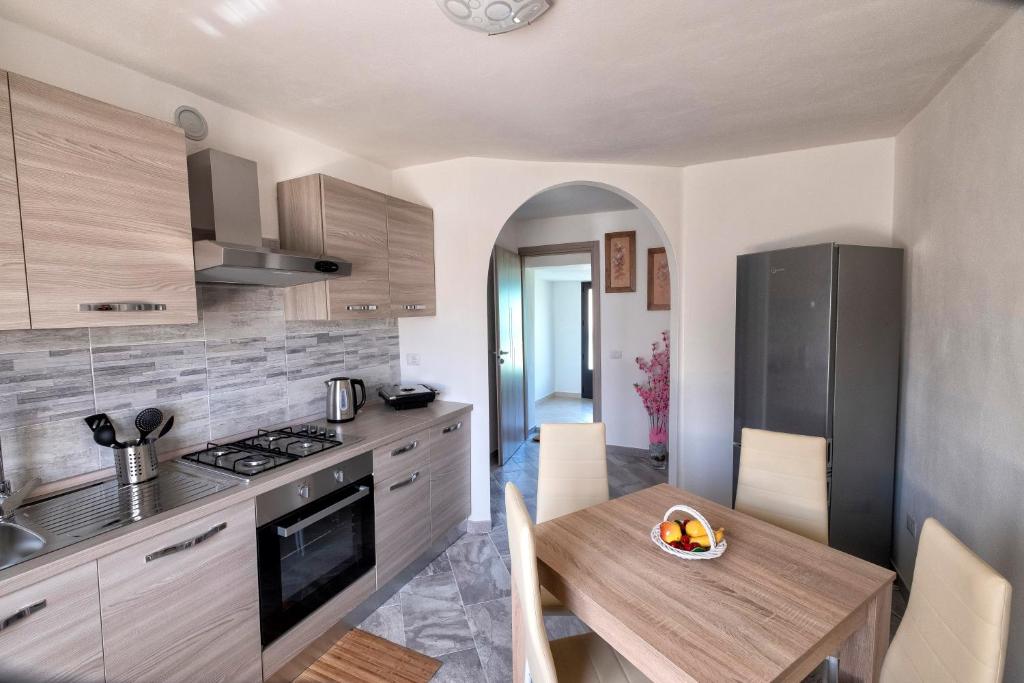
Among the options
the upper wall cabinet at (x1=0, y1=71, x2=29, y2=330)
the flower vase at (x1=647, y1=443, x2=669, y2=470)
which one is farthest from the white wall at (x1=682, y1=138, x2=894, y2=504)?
the upper wall cabinet at (x1=0, y1=71, x2=29, y2=330)

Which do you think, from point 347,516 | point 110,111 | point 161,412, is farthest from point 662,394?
point 110,111

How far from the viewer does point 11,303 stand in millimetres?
1271

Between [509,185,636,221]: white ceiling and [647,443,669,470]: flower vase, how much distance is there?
2229 mm

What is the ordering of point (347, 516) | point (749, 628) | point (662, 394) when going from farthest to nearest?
1. point (662, 394)
2. point (347, 516)
3. point (749, 628)

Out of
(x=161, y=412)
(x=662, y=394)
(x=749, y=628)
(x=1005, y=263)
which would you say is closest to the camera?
(x=749, y=628)

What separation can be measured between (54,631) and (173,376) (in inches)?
39.3

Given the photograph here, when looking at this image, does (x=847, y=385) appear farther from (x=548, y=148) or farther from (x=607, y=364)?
(x=607, y=364)

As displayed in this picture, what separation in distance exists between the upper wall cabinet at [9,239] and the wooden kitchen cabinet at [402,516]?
142 centimetres

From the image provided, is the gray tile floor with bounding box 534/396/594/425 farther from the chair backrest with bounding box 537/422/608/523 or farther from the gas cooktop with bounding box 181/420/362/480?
the gas cooktop with bounding box 181/420/362/480

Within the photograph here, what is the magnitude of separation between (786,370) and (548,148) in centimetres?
186

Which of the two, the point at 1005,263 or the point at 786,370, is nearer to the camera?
the point at 1005,263

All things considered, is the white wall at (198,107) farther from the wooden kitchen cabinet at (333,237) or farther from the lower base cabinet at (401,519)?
the lower base cabinet at (401,519)

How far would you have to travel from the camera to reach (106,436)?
1.62 m

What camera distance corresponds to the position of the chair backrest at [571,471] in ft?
6.84
